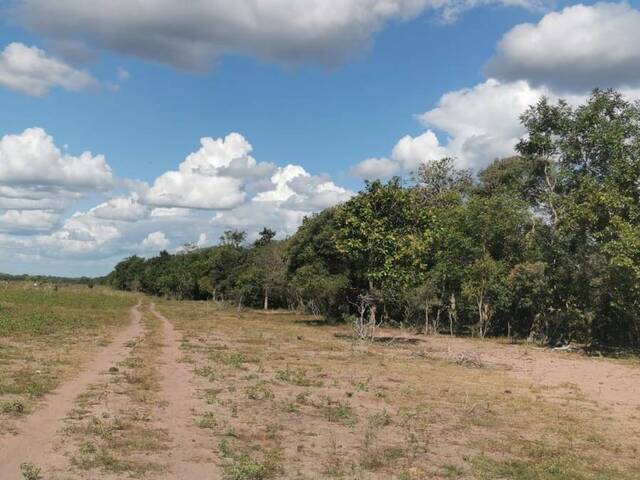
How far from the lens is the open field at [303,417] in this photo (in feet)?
29.0

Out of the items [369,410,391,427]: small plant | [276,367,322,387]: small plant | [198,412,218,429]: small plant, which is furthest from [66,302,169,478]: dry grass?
[369,410,391,427]: small plant

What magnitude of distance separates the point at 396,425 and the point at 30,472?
6.67m

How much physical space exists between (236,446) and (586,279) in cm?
2720

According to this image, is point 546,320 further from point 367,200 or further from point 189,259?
point 189,259

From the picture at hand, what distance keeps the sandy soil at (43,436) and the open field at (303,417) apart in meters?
0.03

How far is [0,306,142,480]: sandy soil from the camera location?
324 inches

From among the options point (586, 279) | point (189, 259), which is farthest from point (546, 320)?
point (189, 259)

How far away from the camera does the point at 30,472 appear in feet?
24.9

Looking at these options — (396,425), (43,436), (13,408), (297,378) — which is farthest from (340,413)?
(13,408)

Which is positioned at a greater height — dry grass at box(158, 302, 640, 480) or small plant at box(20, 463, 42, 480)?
small plant at box(20, 463, 42, 480)

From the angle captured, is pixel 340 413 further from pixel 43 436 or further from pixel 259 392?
pixel 43 436

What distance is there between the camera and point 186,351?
23.7 meters

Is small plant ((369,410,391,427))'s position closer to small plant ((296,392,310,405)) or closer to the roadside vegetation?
small plant ((296,392,310,405))

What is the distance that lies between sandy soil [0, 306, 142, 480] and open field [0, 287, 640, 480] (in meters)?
0.03
